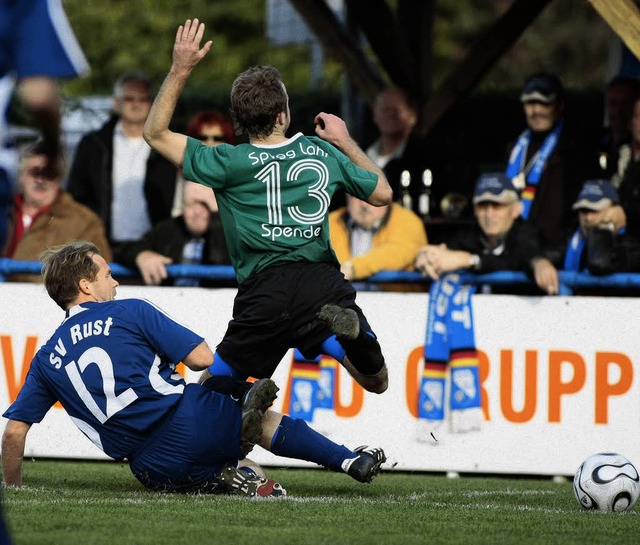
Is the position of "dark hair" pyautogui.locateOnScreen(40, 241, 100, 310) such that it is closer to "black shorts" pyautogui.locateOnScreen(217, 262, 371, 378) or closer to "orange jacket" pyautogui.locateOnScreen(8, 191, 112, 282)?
"black shorts" pyautogui.locateOnScreen(217, 262, 371, 378)

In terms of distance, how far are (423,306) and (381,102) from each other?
8.78 feet

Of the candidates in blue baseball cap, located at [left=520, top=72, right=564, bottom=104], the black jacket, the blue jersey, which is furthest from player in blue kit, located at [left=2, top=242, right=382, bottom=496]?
blue baseball cap, located at [left=520, top=72, right=564, bottom=104]

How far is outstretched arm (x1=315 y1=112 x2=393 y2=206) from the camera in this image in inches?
292

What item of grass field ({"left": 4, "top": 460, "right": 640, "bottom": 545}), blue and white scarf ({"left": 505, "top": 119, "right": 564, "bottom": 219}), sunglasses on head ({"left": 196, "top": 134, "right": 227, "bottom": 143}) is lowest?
grass field ({"left": 4, "top": 460, "right": 640, "bottom": 545})

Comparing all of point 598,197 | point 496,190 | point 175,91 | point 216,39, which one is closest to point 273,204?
point 175,91

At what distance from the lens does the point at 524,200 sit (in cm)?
1088

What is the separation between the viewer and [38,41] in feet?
16.7

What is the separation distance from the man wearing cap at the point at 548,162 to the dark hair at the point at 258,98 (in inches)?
155

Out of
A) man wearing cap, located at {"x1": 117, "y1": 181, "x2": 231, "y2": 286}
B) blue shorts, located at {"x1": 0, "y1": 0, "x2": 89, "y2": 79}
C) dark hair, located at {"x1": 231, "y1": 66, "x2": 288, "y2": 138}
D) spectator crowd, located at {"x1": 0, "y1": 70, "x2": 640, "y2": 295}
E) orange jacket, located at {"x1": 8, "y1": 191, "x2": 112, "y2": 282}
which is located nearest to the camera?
blue shorts, located at {"x1": 0, "y1": 0, "x2": 89, "y2": 79}

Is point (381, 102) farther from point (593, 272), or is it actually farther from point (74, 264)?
point (74, 264)

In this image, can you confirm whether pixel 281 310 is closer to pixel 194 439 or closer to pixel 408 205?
→ pixel 194 439

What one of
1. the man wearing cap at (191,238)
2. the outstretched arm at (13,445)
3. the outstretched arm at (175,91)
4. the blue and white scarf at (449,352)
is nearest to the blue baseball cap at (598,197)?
the blue and white scarf at (449,352)

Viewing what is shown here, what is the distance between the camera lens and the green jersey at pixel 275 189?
7281 millimetres

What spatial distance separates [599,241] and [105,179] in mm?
4258
